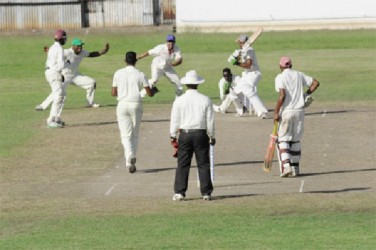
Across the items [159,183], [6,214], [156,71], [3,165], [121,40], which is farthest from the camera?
[121,40]

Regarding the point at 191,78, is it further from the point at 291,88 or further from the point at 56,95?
the point at 56,95

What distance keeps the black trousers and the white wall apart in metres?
39.7

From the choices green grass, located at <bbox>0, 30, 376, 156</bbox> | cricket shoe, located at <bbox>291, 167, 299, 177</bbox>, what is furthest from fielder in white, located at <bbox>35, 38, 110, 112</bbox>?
cricket shoe, located at <bbox>291, 167, 299, 177</bbox>

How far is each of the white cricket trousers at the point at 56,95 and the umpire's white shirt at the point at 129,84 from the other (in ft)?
20.8

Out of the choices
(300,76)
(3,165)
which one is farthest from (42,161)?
(300,76)

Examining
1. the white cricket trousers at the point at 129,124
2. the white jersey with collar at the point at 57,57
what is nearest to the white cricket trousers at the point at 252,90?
the white jersey with collar at the point at 57,57

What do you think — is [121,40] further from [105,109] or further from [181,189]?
[181,189]

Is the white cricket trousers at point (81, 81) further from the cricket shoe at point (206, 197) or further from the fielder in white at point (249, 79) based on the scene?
the cricket shoe at point (206, 197)

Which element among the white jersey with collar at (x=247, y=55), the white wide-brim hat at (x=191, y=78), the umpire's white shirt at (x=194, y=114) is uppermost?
the white wide-brim hat at (x=191, y=78)

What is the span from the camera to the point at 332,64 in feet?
153

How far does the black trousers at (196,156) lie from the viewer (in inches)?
809

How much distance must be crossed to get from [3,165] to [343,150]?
6.93m

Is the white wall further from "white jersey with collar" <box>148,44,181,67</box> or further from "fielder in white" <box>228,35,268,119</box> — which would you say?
"fielder in white" <box>228,35,268,119</box>

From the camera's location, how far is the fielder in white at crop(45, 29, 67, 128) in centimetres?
3056
